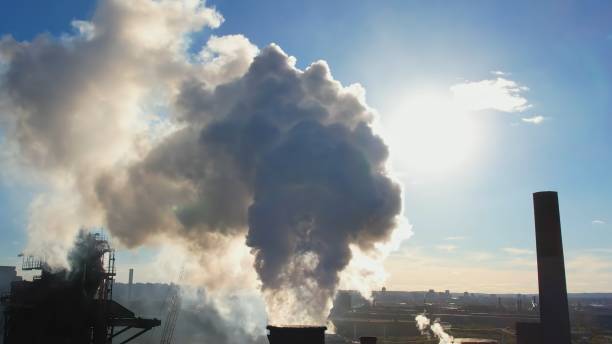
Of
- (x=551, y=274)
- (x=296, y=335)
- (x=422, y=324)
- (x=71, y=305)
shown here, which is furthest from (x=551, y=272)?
(x=422, y=324)

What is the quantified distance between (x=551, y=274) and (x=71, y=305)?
91.7 ft

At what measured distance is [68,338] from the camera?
26281 millimetres

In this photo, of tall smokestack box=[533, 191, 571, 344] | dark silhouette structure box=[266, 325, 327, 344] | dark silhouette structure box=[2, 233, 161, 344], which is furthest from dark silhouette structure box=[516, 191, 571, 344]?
dark silhouette structure box=[2, 233, 161, 344]

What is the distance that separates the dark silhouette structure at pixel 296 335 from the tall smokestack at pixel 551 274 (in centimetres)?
1972

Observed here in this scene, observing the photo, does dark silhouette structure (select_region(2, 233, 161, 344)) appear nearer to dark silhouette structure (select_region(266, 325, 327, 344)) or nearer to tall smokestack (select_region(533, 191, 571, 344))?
dark silhouette structure (select_region(266, 325, 327, 344))

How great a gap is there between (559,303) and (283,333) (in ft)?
69.8

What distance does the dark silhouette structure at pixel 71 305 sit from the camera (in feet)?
86.4

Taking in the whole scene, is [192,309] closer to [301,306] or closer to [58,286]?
[58,286]

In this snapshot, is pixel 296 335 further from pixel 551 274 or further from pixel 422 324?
pixel 422 324

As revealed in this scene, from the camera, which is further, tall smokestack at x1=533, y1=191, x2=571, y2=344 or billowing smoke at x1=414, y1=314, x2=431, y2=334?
billowing smoke at x1=414, y1=314, x2=431, y2=334

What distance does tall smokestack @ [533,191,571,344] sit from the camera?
32.4 m

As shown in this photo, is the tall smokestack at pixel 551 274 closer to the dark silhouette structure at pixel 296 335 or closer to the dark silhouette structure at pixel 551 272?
the dark silhouette structure at pixel 551 272

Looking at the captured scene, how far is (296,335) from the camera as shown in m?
19.3

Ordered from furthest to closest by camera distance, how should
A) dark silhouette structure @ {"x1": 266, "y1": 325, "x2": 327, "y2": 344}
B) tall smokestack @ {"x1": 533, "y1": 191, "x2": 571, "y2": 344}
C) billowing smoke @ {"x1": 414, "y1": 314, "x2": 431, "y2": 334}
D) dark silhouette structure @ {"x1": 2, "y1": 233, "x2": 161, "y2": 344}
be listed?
billowing smoke @ {"x1": 414, "y1": 314, "x2": 431, "y2": 334} < tall smokestack @ {"x1": 533, "y1": 191, "x2": 571, "y2": 344} < dark silhouette structure @ {"x1": 2, "y1": 233, "x2": 161, "y2": 344} < dark silhouette structure @ {"x1": 266, "y1": 325, "x2": 327, "y2": 344}
